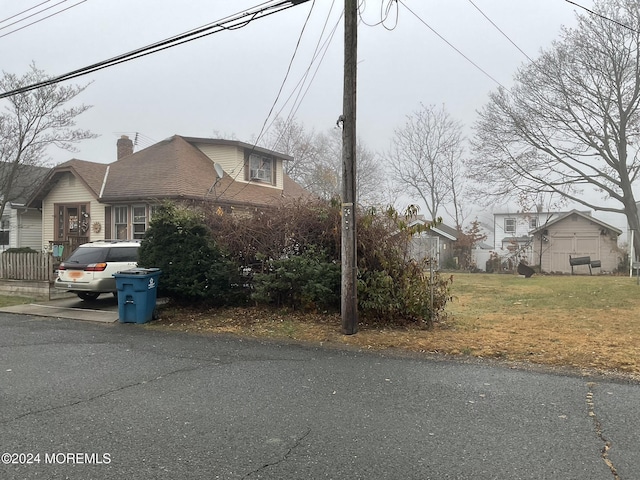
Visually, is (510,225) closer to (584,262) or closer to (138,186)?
(584,262)

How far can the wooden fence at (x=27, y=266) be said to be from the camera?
44.8ft

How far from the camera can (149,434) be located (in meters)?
3.86

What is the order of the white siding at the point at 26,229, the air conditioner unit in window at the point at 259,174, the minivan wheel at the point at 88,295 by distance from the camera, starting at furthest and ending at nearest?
the white siding at the point at 26,229, the air conditioner unit in window at the point at 259,174, the minivan wheel at the point at 88,295

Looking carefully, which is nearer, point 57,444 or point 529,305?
point 57,444

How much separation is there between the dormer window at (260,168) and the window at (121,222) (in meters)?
5.77

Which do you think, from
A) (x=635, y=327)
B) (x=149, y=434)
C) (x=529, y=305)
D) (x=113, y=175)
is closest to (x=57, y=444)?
(x=149, y=434)

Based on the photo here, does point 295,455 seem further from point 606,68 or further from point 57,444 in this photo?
point 606,68

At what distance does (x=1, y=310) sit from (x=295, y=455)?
10.7m

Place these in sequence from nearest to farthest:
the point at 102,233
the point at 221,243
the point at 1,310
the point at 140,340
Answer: the point at 140,340 < the point at 221,243 < the point at 1,310 < the point at 102,233

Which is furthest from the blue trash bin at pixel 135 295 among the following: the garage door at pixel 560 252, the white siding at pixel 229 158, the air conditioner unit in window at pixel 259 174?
the garage door at pixel 560 252

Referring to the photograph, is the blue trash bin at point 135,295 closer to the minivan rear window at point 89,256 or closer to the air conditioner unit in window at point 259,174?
the minivan rear window at point 89,256

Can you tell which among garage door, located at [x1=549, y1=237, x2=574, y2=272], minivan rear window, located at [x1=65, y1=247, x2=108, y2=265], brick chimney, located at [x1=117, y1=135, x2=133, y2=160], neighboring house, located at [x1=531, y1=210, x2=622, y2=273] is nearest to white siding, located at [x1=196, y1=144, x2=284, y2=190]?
brick chimney, located at [x1=117, y1=135, x2=133, y2=160]

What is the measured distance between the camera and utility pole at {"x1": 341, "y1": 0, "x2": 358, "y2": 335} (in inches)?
310

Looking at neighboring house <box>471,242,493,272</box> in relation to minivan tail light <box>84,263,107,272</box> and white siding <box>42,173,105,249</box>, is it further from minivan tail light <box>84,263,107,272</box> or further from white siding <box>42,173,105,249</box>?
minivan tail light <box>84,263,107,272</box>
